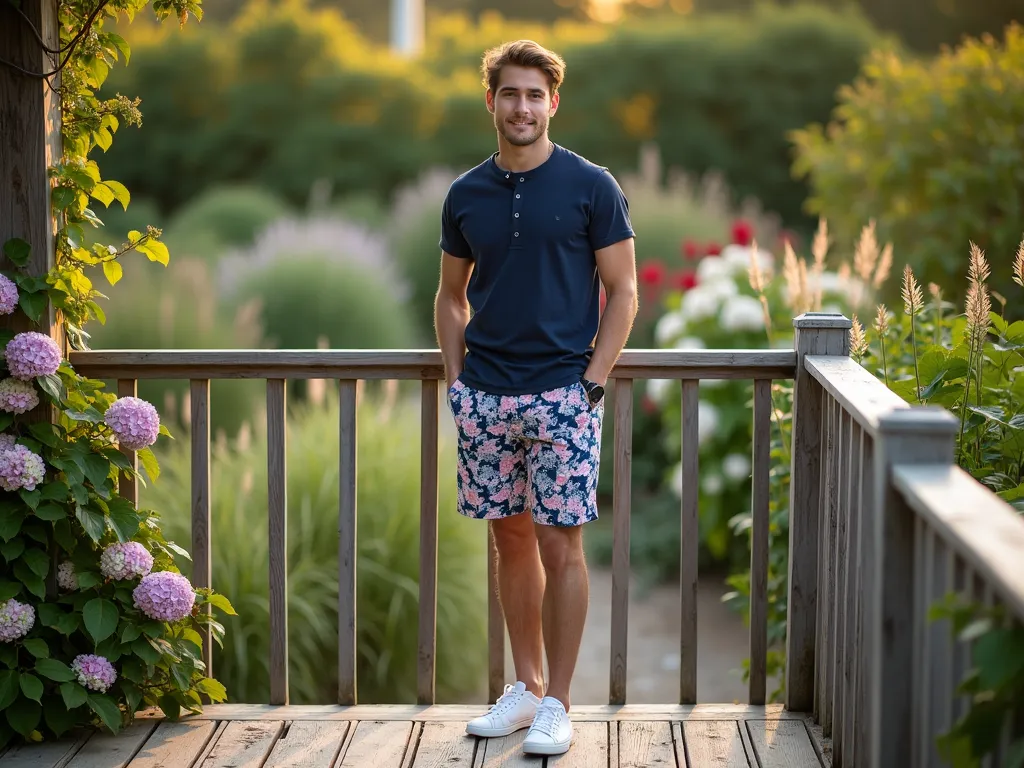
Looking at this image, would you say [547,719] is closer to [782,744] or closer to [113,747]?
[782,744]

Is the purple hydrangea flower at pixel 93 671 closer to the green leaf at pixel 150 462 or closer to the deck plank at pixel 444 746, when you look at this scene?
the green leaf at pixel 150 462

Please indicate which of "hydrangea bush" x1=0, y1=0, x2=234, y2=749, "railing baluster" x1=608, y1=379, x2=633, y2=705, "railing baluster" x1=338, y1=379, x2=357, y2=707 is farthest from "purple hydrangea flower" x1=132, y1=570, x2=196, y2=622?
"railing baluster" x1=608, y1=379, x2=633, y2=705

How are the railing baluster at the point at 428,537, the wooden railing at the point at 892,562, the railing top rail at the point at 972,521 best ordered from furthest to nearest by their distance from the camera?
1. the railing baluster at the point at 428,537
2. the wooden railing at the point at 892,562
3. the railing top rail at the point at 972,521

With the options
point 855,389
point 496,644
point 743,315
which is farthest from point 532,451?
point 743,315

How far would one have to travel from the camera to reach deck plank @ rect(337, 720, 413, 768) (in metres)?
2.70

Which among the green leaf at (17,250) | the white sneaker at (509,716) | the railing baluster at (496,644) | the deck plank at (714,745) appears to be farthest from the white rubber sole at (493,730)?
the green leaf at (17,250)

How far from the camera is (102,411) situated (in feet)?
9.30

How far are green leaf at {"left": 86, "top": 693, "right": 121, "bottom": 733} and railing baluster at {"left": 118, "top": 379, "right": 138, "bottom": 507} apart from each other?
50 centimetres

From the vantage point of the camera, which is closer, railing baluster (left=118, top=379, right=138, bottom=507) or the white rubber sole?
the white rubber sole

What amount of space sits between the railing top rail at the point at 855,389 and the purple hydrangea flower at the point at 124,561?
5.37 feet

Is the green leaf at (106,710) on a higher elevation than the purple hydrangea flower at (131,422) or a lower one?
lower

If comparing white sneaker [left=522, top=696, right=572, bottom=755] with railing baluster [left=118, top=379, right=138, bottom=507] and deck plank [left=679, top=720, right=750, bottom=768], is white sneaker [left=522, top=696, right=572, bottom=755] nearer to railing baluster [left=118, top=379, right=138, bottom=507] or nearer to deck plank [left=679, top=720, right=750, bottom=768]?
deck plank [left=679, top=720, right=750, bottom=768]

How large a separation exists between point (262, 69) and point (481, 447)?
44.8 feet

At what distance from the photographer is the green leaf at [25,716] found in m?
2.69
